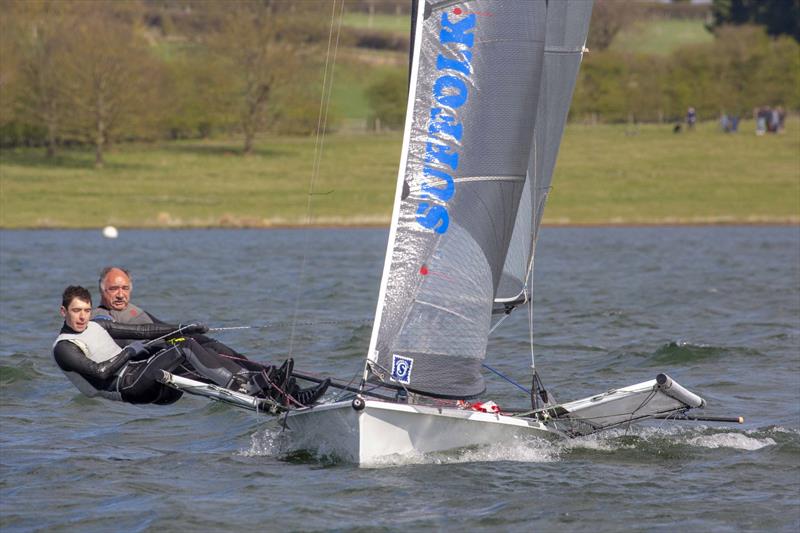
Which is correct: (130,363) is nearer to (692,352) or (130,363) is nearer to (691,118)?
(692,352)

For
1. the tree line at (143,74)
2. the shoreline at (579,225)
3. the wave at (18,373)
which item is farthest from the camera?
the tree line at (143,74)

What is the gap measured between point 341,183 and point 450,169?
166 feet

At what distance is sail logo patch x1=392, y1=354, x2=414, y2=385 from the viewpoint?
12117mm

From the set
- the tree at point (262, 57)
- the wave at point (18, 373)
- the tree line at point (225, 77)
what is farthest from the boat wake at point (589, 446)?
the tree at point (262, 57)

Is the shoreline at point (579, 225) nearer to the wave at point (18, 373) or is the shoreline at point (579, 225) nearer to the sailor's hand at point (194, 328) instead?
the wave at point (18, 373)

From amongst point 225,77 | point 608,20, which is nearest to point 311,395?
point 225,77

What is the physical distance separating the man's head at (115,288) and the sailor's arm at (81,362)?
0.87 meters

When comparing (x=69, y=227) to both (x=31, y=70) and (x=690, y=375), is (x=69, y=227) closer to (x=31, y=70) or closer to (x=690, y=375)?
(x=31, y=70)

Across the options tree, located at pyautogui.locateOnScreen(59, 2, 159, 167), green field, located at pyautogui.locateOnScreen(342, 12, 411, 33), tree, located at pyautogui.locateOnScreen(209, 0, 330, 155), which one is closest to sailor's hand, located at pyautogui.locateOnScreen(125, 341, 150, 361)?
tree, located at pyautogui.locateOnScreen(59, 2, 159, 167)

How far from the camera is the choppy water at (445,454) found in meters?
10.9

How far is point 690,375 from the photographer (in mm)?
18375

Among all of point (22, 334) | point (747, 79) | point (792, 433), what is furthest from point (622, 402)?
point (747, 79)

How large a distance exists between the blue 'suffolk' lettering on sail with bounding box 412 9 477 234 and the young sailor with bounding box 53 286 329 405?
1.90m

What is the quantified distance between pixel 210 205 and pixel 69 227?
285 inches
